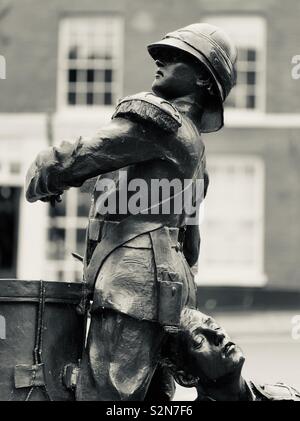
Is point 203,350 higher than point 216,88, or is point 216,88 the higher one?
point 216,88

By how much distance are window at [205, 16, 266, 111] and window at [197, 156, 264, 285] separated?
135 cm

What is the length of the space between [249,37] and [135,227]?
18.1m

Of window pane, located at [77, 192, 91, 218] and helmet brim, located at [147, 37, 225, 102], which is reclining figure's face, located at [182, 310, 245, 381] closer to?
helmet brim, located at [147, 37, 225, 102]

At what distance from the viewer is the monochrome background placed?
21.9 metres

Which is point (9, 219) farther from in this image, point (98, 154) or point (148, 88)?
point (98, 154)

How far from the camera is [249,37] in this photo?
2214 cm

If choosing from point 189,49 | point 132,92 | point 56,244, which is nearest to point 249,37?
point 132,92

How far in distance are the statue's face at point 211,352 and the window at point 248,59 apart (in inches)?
693

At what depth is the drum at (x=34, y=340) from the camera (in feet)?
14.7

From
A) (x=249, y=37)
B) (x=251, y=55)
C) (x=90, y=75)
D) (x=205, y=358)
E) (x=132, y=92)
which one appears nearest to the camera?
(x=205, y=358)

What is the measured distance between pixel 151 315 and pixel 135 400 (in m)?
0.39

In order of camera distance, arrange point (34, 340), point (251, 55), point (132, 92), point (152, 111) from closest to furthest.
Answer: point (152, 111) → point (34, 340) → point (132, 92) → point (251, 55)

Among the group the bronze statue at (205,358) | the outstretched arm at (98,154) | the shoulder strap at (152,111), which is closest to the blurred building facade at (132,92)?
the bronze statue at (205,358)
